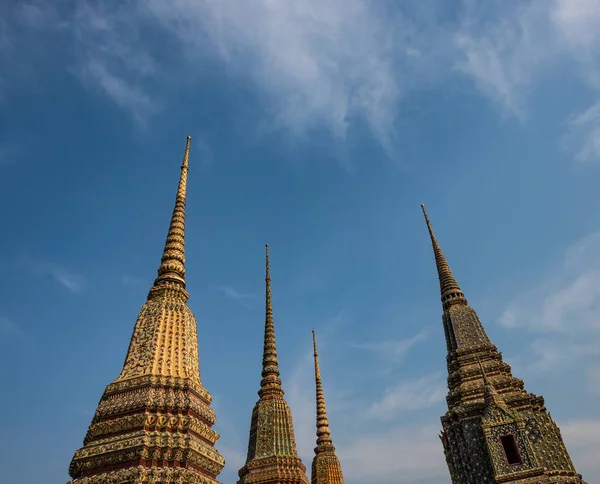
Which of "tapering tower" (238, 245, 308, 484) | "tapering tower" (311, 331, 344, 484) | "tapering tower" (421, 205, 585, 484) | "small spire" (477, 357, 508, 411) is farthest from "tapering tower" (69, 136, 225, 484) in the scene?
"tapering tower" (311, 331, 344, 484)

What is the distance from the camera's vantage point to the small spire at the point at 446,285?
28581 millimetres

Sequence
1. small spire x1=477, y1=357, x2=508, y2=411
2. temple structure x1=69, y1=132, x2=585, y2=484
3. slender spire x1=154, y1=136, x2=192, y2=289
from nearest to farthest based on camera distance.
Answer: temple structure x1=69, y1=132, x2=585, y2=484
slender spire x1=154, y1=136, x2=192, y2=289
small spire x1=477, y1=357, x2=508, y2=411

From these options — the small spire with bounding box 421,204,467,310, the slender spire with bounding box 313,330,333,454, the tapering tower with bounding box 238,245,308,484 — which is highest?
the small spire with bounding box 421,204,467,310

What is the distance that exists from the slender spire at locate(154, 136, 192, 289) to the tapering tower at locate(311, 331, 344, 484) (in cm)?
1808

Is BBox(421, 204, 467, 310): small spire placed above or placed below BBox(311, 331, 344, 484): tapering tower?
above

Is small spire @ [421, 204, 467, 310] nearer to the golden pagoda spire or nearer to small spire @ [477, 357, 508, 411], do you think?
small spire @ [477, 357, 508, 411]

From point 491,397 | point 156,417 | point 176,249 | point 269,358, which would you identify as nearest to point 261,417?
point 269,358

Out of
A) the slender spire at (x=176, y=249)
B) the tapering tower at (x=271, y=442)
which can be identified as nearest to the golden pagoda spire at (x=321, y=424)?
the tapering tower at (x=271, y=442)

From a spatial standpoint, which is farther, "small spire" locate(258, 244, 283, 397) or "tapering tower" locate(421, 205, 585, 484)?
"small spire" locate(258, 244, 283, 397)

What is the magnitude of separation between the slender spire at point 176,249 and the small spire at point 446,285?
18.6 metres

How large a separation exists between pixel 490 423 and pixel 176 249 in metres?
15.2

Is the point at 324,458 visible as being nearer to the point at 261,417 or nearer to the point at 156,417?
the point at 261,417

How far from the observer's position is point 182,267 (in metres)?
14.2

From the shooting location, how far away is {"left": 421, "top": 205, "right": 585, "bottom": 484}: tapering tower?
1962 cm
